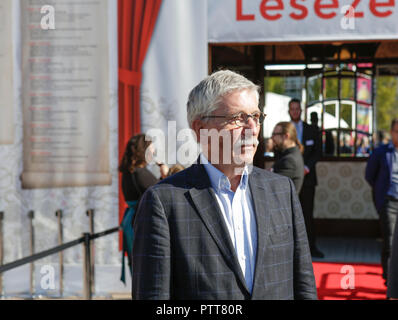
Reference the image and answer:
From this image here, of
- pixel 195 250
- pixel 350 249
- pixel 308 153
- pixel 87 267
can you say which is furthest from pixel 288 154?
pixel 195 250

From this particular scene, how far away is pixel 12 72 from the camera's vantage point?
17.6 feet

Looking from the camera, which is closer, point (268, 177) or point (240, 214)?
point (240, 214)

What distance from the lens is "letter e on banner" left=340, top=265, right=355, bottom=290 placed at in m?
5.90

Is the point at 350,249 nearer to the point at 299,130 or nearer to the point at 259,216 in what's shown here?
the point at 299,130

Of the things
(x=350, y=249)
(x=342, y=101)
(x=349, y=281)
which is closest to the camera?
(x=349, y=281)

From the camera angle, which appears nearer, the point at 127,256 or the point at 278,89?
the point at 127,256

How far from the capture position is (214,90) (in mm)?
1743

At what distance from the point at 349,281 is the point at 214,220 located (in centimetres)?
473

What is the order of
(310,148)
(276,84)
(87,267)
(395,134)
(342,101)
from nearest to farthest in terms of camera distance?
(87,267), (395,134), (310,148), (342,101), (276,84)

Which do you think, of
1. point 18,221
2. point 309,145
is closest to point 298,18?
point 309,145

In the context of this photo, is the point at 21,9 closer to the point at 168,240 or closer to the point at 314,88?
the point at 168,240

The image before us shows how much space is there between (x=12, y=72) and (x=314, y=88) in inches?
209

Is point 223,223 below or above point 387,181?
above

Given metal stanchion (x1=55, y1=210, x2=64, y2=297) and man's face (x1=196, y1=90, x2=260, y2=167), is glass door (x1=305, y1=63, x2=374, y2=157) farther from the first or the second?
man's face (x1=196, y1=90, x2=260, y2=167)
